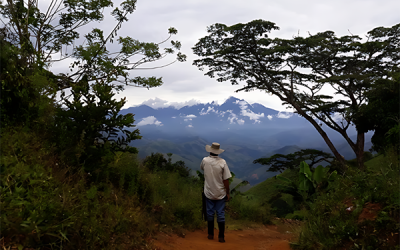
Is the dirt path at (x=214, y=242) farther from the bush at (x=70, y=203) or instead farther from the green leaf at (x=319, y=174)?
the green leaf at (x=319, y=174)

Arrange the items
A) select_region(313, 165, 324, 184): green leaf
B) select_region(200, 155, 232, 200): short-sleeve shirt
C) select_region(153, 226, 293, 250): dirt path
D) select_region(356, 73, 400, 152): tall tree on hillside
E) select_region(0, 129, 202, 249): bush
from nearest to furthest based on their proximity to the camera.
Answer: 1. select_region(0, 129, 202, 249): bush
2. select_region(153, 226, 293, 250): dirt path
3. select_region(200, 155, 232, 200): short-sleeve shirt
4. select_region(313, 165, 324, 184): green leaf
5. select_region(356, 73, 400, 152): tall tree on hillside

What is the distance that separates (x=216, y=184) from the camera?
5.21 metres

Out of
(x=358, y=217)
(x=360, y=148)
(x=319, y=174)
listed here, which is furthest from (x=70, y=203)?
(x=360, y=148)

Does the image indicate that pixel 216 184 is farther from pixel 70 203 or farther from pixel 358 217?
pixel 70 203

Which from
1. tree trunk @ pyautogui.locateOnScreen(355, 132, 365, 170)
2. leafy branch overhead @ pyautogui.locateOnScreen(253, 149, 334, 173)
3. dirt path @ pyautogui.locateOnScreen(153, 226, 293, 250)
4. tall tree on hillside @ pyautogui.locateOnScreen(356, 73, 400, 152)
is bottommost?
dirt path @ pyautogui.locateOnScreen(153, 226, 293, 250)

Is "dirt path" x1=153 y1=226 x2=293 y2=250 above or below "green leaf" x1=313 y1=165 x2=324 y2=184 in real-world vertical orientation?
below

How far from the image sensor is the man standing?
5223 mm

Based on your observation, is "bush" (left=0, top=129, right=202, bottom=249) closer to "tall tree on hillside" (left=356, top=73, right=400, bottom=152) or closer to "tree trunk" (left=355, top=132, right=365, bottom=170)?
"tall tree on hillside" (left=356, top=73, right=400, bottom=152)

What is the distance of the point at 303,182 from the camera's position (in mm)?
9227

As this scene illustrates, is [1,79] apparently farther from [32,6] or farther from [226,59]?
[226,59]

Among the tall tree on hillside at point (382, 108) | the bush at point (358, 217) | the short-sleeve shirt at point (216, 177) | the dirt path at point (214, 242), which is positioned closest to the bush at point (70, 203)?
the dirt path at point (214, 242)

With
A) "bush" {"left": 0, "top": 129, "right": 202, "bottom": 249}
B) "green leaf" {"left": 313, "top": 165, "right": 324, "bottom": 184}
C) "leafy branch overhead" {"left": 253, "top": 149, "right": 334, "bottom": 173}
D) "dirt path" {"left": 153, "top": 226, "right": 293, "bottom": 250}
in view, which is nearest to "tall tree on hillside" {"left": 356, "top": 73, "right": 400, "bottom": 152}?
"green leaf" {"left": 313, "top": 165, "right": 324, "bottom": 184}

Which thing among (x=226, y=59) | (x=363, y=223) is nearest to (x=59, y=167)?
(x=363, y=223)

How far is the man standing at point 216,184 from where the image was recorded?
206 inches
